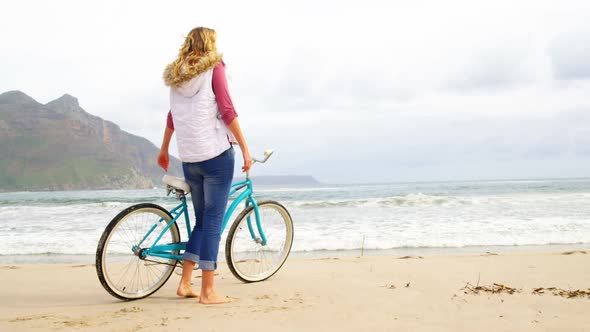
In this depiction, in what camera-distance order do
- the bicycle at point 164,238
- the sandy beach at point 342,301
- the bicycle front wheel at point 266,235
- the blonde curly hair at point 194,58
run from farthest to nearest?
the bicycle front wheel at point 266,235 → the bicycle at point 164,238 → the blonde curly hair at point 194,58 → the sandy beach at point 342,301

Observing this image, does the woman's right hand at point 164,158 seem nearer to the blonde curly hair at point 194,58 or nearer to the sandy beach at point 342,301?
the blonde curly hair at point 194,58

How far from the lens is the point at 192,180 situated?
349cm

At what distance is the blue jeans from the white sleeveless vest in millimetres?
81

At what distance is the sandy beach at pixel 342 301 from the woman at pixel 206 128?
50cm

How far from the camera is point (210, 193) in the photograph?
11.1 feet

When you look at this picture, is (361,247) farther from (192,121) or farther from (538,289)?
(192,121)

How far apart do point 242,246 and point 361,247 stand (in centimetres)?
181

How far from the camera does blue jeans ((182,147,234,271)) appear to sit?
3318mm

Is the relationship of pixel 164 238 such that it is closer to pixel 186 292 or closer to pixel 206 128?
pixel 186 292

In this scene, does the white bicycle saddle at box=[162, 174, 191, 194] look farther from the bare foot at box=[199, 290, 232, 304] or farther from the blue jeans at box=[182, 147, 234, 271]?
the bare foot at box=[199, 290, 232, 304]

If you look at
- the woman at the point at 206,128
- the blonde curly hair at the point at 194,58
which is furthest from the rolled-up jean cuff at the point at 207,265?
the blonde curly hair at the point at 194,58

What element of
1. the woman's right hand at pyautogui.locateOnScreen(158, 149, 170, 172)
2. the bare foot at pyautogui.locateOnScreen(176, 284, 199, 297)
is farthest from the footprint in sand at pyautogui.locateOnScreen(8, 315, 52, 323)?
the woman's right hand at pyautogui.locateOnScreen(158, 149, 170, 172)

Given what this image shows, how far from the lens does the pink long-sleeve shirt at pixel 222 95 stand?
322 cm

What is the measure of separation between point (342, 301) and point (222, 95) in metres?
1.76
